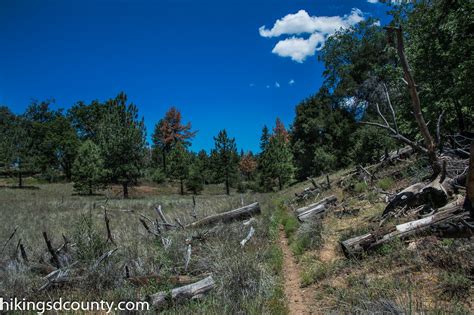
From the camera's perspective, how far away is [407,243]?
17.0ft

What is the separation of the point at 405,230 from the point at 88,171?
137 ft

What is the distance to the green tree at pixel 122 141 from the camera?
112 feet

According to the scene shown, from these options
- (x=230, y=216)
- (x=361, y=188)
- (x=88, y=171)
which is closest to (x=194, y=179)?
(x=88, y=171)

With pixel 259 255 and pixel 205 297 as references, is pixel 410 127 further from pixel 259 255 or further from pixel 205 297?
pixel 205 297

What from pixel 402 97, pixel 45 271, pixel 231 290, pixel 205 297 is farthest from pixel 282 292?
pixel 402 97

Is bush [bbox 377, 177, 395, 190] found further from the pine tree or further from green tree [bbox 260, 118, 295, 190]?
the pine tree

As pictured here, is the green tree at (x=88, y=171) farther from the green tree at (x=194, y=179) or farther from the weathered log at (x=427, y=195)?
the weathered log at (x=427, y=195)

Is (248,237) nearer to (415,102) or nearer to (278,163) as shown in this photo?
(415,102)

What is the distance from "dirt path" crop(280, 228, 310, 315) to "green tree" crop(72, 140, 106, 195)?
36.4m

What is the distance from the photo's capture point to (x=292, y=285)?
571cm

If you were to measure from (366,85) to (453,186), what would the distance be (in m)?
29.8

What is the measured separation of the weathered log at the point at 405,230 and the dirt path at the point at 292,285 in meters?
1.08

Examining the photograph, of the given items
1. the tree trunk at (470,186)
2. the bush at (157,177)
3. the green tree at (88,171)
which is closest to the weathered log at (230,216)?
the tree trunk at (470,186)

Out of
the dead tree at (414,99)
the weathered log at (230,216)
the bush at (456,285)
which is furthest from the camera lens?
the weathered log at (230,216)
